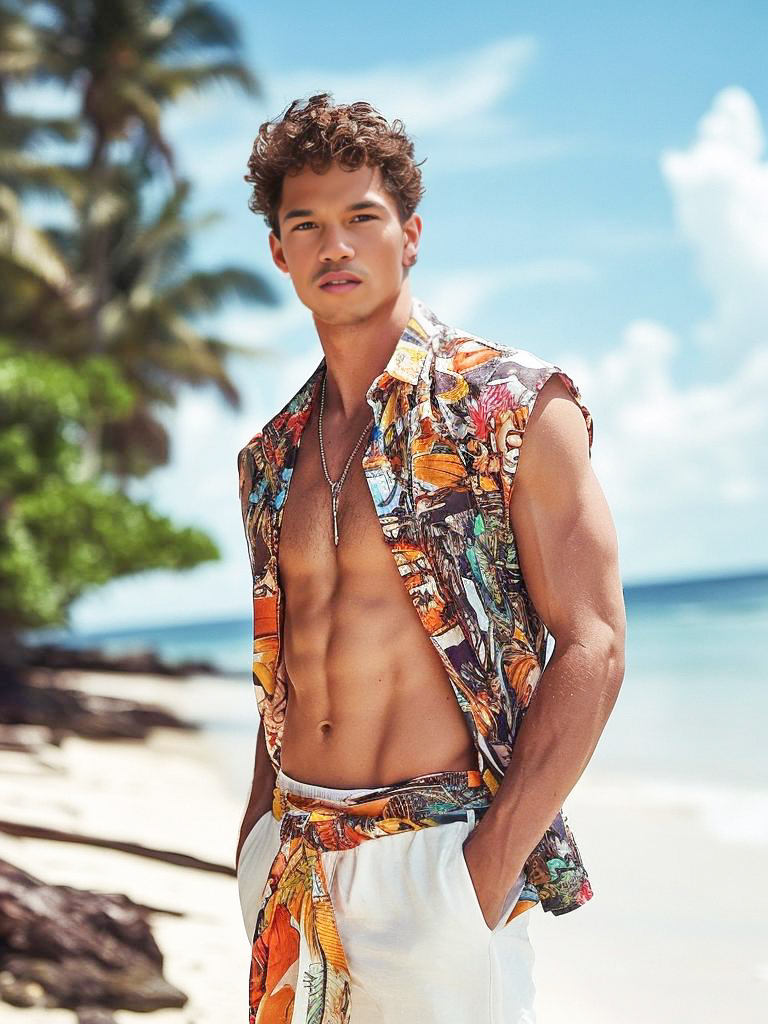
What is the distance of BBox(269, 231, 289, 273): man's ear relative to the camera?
2639mm

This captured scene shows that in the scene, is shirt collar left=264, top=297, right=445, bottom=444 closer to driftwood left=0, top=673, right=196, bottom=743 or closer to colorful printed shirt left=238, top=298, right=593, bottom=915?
colorful printed shirt left=238, top=298, right=593, bottom=915

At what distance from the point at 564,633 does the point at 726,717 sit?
53.0 feet

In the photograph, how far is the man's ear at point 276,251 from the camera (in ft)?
8.66

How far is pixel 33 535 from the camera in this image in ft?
44.9

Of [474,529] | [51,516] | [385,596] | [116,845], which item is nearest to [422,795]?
[385,596]

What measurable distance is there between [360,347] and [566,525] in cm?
67

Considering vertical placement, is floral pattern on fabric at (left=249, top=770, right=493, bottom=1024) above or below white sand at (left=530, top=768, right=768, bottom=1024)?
above

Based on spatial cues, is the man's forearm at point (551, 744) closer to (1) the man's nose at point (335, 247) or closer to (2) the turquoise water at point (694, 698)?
(1) the man's nose at point (335, 247)

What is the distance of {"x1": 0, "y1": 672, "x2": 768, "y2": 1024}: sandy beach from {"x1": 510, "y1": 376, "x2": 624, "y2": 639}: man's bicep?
9.03 ft

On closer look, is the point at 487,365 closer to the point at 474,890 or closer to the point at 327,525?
the point at 327,525

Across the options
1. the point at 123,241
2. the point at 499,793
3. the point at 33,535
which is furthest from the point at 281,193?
the point at 123,241

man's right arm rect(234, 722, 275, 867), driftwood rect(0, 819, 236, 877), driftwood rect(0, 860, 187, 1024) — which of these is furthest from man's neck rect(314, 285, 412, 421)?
driftwood rect(0, 819, 236, 877)

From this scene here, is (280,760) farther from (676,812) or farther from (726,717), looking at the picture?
(726,717)

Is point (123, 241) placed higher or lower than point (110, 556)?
higher
